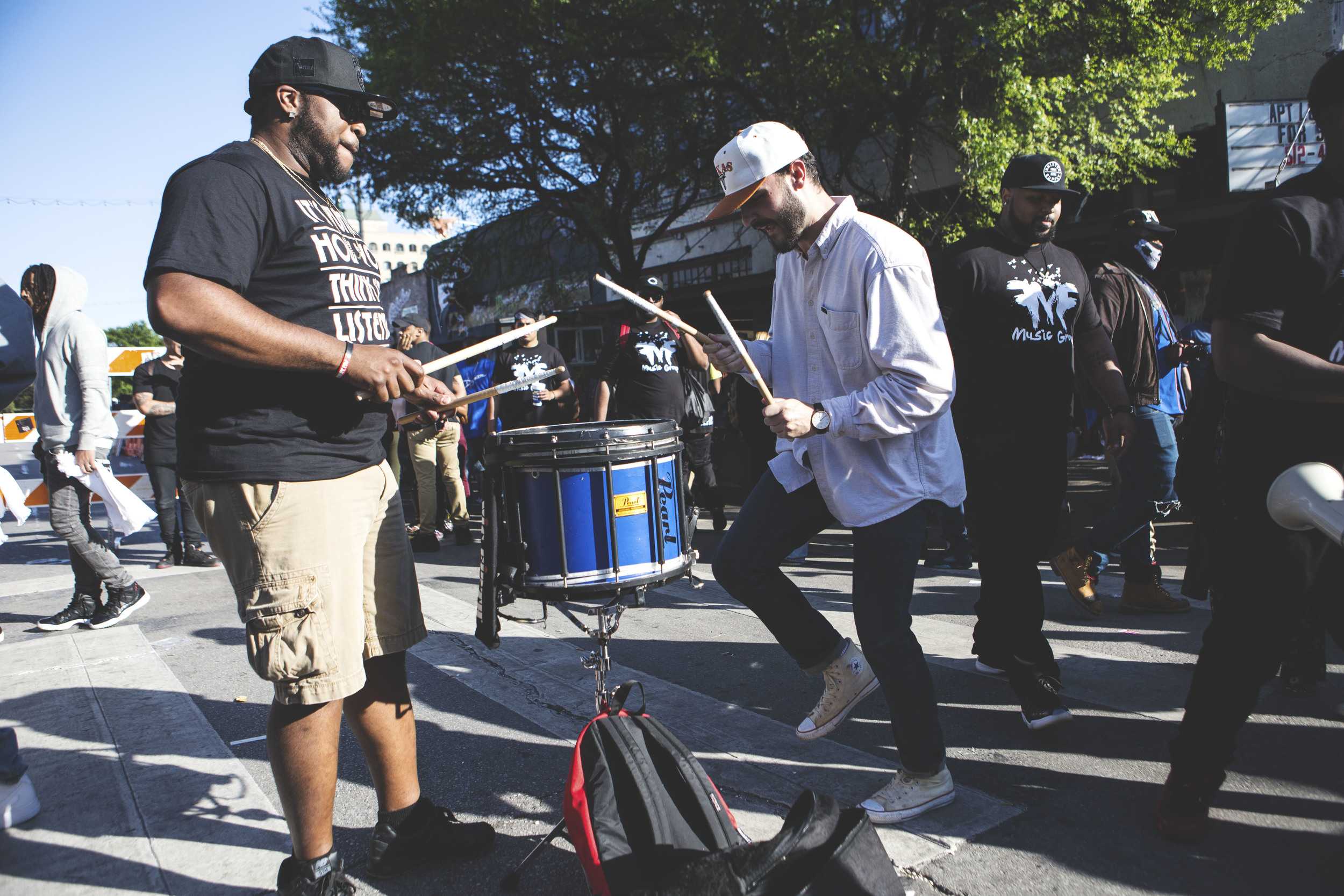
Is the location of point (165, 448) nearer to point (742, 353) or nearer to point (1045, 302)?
point (742, 353)

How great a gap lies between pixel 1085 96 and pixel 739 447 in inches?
285

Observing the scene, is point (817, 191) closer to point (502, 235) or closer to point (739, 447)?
point (739, 447)

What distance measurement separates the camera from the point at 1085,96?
12.8 metres

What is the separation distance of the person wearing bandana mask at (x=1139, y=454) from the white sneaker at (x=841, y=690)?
86.2 inches

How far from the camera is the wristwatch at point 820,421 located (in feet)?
8.42

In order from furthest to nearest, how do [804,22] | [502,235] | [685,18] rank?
[502,235]
[685,18]
[804,22]

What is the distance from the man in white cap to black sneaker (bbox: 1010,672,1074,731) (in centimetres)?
67

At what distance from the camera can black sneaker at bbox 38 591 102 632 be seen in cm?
565

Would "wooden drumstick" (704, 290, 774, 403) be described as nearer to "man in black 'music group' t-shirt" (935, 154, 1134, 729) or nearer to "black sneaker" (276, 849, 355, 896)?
"man in black 'music group' t-shirt" (935, 154, 1134, 729)

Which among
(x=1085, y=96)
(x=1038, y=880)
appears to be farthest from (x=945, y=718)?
(x=1085, y=96)

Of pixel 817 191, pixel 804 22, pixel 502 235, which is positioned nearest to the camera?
pixel 817 191

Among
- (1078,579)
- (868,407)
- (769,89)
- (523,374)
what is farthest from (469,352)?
(769,89)

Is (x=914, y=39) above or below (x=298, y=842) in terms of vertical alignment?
above

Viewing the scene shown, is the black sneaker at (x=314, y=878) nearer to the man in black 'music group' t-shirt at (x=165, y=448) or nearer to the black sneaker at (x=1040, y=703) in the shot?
the black sneaker at (x=1040, y=703)
